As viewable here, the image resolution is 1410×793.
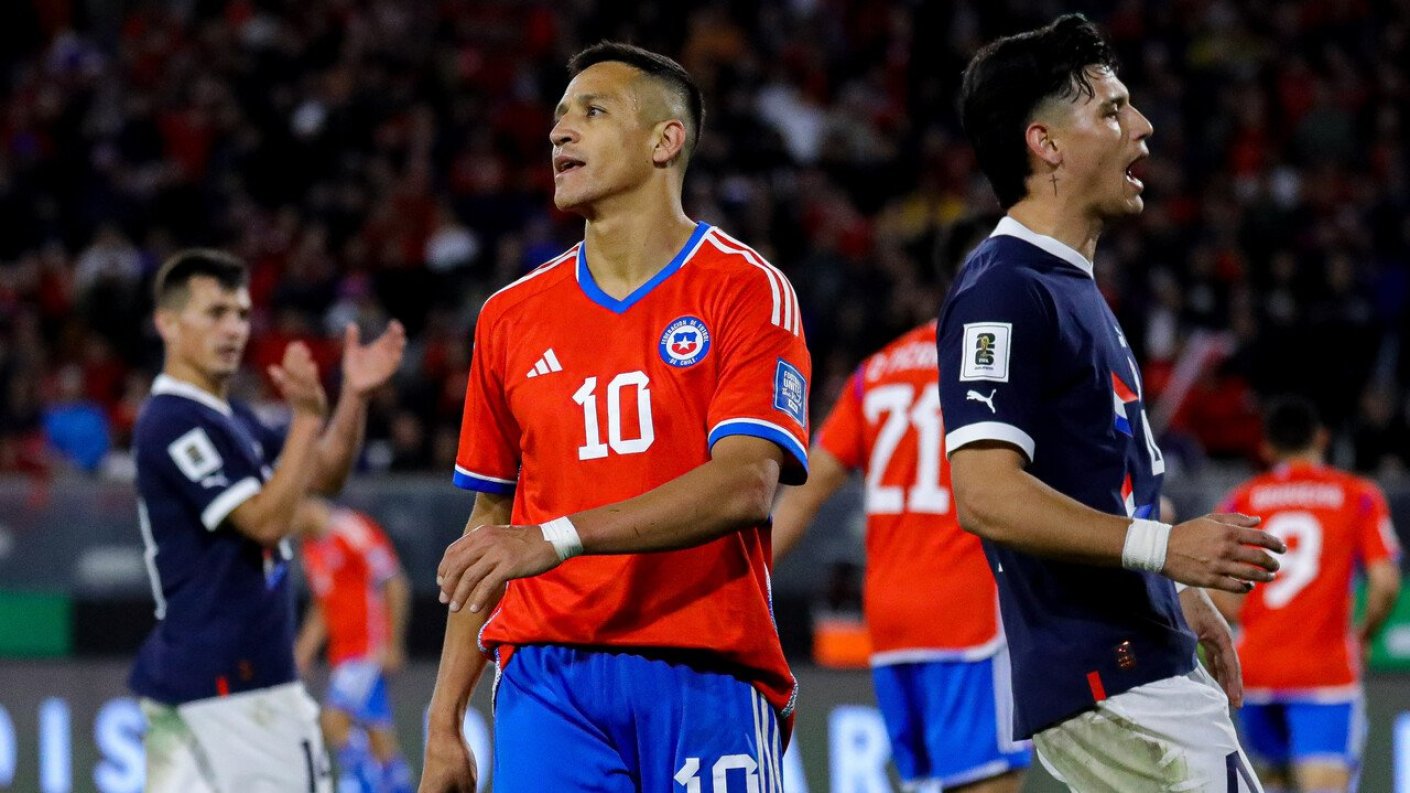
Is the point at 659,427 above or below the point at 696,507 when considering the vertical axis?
above

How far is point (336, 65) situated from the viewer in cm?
1950

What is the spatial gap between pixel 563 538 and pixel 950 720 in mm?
3233

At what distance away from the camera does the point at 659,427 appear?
12.9ft

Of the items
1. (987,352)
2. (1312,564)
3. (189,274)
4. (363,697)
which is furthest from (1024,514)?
(363,697)

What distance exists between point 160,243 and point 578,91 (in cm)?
1416

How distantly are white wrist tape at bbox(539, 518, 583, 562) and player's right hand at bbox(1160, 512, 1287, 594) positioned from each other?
1101mm

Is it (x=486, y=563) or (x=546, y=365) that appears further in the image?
(x=546, y=365)

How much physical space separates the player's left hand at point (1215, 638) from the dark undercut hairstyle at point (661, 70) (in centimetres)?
150

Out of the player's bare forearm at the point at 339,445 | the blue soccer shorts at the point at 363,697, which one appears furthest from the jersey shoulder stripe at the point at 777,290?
the blue soccer shorts at the point at 363,697

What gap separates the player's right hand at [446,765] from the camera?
13.1ft

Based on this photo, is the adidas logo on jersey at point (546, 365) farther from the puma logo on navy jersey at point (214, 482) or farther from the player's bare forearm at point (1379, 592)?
the player's bare forearm at point (1379, 592)

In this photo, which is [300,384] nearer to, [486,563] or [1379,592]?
[486,563]

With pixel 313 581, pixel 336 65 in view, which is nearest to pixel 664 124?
pixel 313 581

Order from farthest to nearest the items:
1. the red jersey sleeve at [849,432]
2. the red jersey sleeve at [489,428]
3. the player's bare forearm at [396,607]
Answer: the player's bare forearm at [396,607] → the red jersey sleeve at [849,432] → the red jersey sleeve at [489,428]
